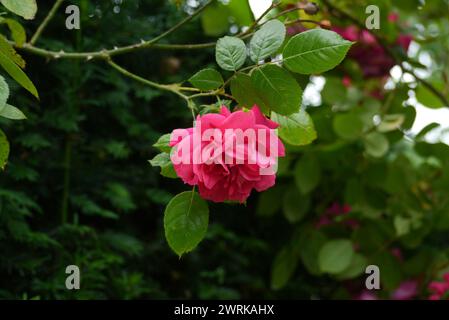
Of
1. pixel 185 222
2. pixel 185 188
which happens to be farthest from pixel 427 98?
pixel 185 222

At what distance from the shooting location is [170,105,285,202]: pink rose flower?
0.54 m

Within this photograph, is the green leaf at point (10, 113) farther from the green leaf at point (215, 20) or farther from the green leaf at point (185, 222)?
the green leaf at point (215, 20)

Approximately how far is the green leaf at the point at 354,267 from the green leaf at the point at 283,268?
3.8 inches

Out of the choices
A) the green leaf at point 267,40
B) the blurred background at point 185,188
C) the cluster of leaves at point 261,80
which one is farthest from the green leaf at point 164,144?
the blurred background at point 185,188

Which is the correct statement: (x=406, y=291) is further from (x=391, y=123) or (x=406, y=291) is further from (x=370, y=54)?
(x=370, y=54)

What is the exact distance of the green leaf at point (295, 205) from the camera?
1.23 meters

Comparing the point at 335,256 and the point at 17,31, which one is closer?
the point at 17,31

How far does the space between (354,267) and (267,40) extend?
69 centimetres

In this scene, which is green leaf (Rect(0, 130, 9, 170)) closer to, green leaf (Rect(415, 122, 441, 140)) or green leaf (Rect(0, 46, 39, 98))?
green leaf (Rect(0, 46, 39, 98))

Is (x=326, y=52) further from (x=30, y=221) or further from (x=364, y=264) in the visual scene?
(x=364, y=264)

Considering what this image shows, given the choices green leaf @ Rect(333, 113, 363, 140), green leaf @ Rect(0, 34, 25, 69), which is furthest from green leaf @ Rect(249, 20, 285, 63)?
green leaf @ Rect(333, 113, 363, 140)

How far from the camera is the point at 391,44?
1292 mm

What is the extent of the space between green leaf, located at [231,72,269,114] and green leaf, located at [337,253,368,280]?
2.21 feet

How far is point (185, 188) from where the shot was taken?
115 cm
